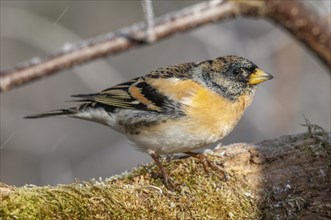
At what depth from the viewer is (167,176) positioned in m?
3.06

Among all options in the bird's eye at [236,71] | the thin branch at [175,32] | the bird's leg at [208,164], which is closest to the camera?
the thin branch at [175,32]

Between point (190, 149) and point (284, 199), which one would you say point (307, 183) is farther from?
point (190, 149)

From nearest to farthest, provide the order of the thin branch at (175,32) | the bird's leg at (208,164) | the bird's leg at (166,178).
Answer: the thin branch at (175,32) → the bird's leg at (166,178) → the bird's leg at (208,164)

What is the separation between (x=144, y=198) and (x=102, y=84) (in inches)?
188

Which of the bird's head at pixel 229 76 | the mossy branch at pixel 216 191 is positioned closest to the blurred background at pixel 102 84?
the bird's head at pixel 229 76

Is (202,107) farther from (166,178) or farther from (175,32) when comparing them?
(175,32)

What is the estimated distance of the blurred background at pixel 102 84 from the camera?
7480 millimetres

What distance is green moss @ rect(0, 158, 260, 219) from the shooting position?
8.07 ft

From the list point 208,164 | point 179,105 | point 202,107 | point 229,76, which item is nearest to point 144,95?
point 179,105

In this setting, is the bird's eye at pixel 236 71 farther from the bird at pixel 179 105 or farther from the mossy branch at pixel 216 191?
the mossy branch at pixel 216 191

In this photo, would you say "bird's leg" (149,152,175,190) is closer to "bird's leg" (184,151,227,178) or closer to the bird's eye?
"bird's leg" (184,151,227,178)

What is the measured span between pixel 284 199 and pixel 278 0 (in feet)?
6.81

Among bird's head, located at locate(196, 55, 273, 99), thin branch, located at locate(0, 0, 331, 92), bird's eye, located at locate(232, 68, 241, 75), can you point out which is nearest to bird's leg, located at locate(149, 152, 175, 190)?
bird's head, located at locate(196, 55, 273, 99)

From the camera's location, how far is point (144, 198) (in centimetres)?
281
